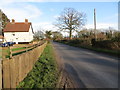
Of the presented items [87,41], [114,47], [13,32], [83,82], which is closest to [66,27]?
[87,41]

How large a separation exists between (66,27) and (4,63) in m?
40.6

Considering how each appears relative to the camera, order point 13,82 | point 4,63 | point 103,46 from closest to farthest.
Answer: point 4,63 < point 13,82 < point 103,46

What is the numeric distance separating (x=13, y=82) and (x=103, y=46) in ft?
57.2

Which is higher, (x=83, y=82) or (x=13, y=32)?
(x=13, y=32)

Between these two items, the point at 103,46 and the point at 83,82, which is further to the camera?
the point at 103,46

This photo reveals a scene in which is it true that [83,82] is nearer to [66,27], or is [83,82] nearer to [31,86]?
[31,86]

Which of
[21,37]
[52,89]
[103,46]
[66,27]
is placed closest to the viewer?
[52,89]

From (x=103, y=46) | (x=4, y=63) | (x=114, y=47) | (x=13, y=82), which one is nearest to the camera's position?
(x=4, y=63)

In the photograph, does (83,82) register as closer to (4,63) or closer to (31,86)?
(31,86)

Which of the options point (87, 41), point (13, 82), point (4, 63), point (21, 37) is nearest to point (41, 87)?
point (13, 82)

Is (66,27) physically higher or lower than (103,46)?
higher

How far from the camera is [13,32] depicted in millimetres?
49812

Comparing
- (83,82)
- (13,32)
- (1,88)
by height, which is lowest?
(83,82)

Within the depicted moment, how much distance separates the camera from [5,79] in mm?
3320
